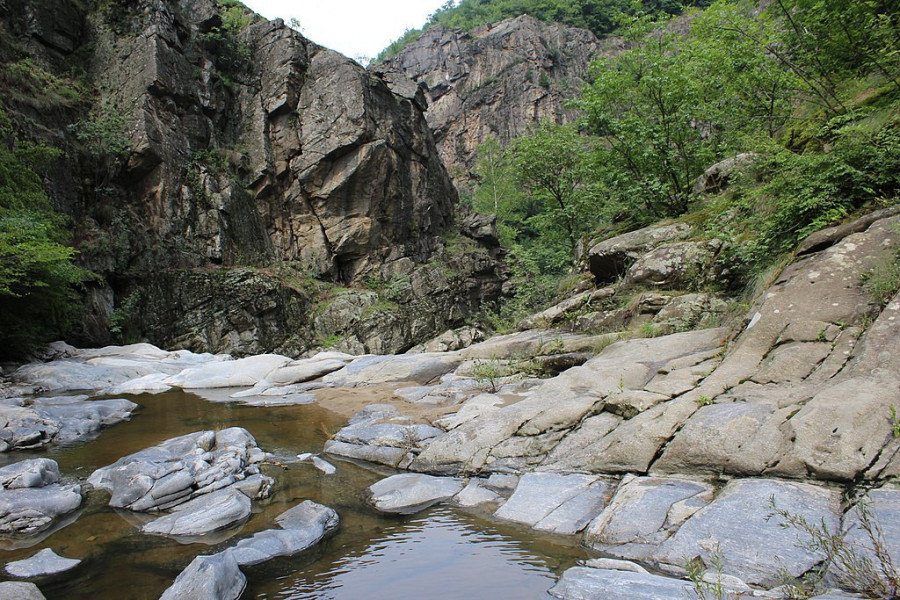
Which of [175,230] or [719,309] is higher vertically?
[175,230]

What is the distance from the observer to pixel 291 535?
3.97 meters

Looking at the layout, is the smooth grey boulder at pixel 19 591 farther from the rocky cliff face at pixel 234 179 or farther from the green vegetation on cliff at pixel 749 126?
the rocky cliff face at pixel 234 179

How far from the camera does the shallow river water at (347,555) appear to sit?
3.22m

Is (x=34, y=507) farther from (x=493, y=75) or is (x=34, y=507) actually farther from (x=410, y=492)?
(x=493, y=75)

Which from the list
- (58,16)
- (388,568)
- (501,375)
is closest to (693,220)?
(501,375)

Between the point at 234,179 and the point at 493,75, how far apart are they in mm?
36660

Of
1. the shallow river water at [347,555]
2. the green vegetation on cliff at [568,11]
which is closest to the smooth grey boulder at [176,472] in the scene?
the shallow river water at [347,555]

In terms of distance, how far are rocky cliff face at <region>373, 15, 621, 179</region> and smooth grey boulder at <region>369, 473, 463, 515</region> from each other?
4853cm

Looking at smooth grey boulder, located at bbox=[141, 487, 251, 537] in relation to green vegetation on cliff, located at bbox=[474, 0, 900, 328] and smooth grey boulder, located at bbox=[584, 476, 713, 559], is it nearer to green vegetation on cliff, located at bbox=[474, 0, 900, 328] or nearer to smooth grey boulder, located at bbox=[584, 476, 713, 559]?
smooth grey boulder, located at bbox=[584, 476, 713, 559]

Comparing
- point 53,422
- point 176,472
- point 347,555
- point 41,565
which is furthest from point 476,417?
point 53,422

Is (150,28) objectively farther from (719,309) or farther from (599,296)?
(719,309)

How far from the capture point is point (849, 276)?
17.1ft

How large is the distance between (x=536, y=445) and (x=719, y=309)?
4819 mm

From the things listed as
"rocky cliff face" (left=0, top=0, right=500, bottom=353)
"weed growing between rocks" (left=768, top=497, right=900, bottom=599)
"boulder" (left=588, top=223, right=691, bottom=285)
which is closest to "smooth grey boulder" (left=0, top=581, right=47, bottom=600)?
"weed growing between rocks" (left=768, top=497, right=900, bottom=599)
